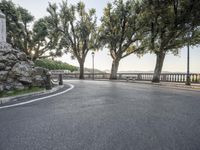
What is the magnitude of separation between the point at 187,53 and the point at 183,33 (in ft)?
8.33

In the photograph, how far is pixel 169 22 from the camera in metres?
17.2

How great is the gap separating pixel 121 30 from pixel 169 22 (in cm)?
930

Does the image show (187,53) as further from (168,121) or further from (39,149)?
(39,149)

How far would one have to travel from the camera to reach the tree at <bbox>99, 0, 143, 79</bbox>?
77.0 ft

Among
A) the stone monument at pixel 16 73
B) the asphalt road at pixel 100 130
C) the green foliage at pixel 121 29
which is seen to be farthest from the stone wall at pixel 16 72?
the green foliage at pixel 121 29

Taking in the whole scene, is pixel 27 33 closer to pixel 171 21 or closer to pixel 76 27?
pixel 76 27

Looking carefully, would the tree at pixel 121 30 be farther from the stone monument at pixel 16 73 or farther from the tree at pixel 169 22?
the stone monument at pixel 16 73

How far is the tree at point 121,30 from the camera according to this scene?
2348 centimetres

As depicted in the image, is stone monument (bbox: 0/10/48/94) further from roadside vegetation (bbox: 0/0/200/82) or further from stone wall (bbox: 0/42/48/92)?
roadside vegetation (bbox: 0/0/200/82)

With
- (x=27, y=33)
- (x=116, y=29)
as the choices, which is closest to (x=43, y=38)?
(x=27, y=33)

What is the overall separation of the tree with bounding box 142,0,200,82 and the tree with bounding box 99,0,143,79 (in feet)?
13.7

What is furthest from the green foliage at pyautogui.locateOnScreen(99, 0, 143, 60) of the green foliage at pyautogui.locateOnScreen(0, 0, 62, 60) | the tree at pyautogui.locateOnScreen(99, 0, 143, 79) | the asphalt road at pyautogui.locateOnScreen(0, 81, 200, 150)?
the asphalt road at pyautogui.locateOnScreen(0, 81, 200, 150)

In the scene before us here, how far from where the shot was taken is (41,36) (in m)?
34.8

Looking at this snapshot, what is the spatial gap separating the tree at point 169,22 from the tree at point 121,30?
4.18m
